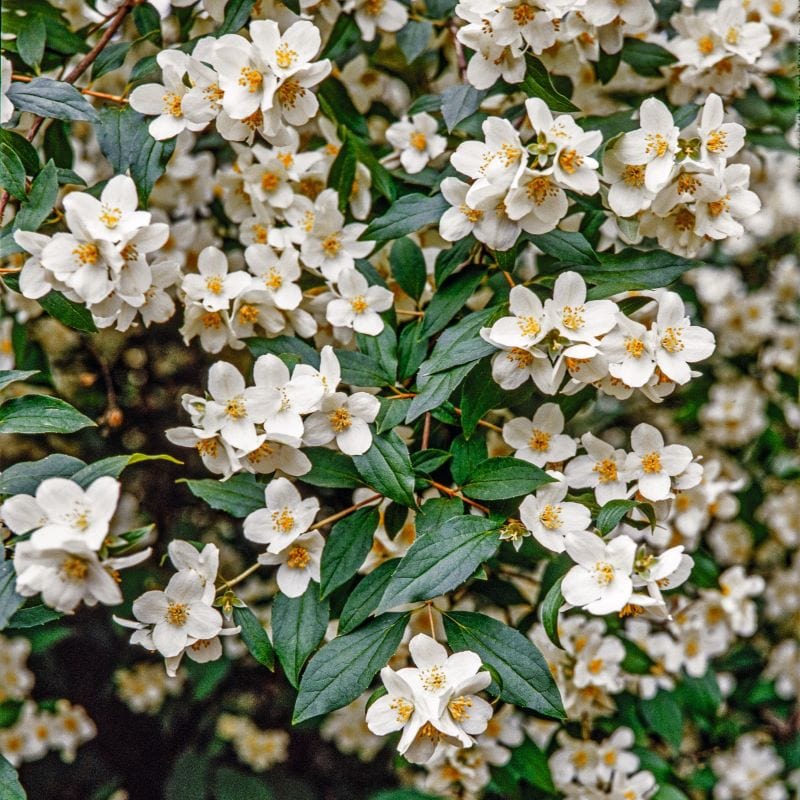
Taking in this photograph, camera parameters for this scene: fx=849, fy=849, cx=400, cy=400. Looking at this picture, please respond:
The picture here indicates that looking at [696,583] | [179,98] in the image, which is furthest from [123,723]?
[179,98]

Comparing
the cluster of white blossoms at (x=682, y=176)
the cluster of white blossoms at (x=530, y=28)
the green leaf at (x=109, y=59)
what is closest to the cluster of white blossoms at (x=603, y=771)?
the cluster of white blossoms at (x=682, y=176)

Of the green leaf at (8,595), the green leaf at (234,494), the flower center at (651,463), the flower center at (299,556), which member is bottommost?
the flower center at (299,556)

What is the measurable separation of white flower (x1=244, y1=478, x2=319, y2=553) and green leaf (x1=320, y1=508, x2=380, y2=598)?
0.15ft

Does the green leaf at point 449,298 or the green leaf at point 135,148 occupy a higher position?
the green leaf at point 135,148

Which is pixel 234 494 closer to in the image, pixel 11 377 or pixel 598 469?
pixel 11 377

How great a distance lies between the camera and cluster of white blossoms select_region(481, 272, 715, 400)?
3.45 ft

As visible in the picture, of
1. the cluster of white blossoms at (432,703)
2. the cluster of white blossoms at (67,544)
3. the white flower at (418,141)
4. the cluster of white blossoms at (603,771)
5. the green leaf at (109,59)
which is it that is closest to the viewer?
the cluster of white blossoms at (67,544)

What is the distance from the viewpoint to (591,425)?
5.90ft

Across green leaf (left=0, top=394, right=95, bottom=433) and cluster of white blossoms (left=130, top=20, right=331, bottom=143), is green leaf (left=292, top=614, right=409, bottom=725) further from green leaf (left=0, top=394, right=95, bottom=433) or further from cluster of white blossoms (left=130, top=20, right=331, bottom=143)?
cluster of white blossoms (left=130, top=20, right=331, bottom=143)

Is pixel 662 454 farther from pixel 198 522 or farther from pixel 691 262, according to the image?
pixel 198 522

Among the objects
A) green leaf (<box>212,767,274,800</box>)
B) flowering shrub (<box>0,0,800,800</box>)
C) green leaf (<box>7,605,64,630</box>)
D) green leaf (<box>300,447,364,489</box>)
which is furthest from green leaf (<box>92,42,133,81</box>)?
green leaf (<box>212,767,274,800</box>)

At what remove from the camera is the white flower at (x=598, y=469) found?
3.80 feet

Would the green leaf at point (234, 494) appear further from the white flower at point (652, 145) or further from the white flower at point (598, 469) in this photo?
the white flower at point (652, 145)

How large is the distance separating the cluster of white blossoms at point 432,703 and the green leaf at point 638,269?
50cm
